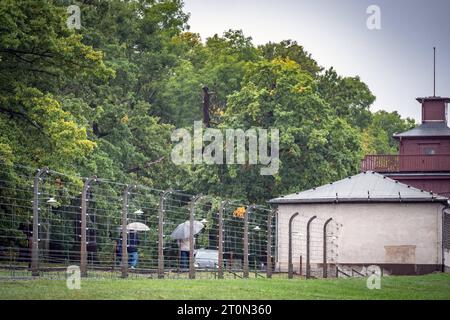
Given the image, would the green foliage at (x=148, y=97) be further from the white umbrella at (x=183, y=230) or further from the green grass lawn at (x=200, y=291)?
the green grass lawn at (x=200, y=291)

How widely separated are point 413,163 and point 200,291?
2141 inches

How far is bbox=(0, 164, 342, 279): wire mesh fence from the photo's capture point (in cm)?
3509

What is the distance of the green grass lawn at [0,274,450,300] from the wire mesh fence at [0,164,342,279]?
249 cm

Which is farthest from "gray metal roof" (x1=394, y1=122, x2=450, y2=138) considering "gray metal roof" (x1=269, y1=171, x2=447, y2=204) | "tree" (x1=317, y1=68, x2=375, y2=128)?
"gray metal roof" (x1=269, y1=171, x2=447, y2=204)

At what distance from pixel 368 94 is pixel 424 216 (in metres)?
62.0

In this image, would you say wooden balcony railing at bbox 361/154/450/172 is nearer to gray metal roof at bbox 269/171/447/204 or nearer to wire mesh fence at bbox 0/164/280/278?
wire mesh fence at bbox 0/164/280/278

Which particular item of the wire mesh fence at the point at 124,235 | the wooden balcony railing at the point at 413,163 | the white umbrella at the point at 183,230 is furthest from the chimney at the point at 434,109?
the white umbrella at the point at 183,230

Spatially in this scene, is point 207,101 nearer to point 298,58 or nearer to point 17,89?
point 298,58

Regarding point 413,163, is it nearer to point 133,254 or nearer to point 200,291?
point 133,254

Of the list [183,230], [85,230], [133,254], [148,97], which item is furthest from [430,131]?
[85,230]

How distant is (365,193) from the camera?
58969 millimetres

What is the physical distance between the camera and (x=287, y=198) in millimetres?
60906

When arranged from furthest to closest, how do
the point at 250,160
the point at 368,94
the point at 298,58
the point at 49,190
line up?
1. the point at 368,94
2. the point at 298,58
3. the point at 250,160
4. the point at 49,190
